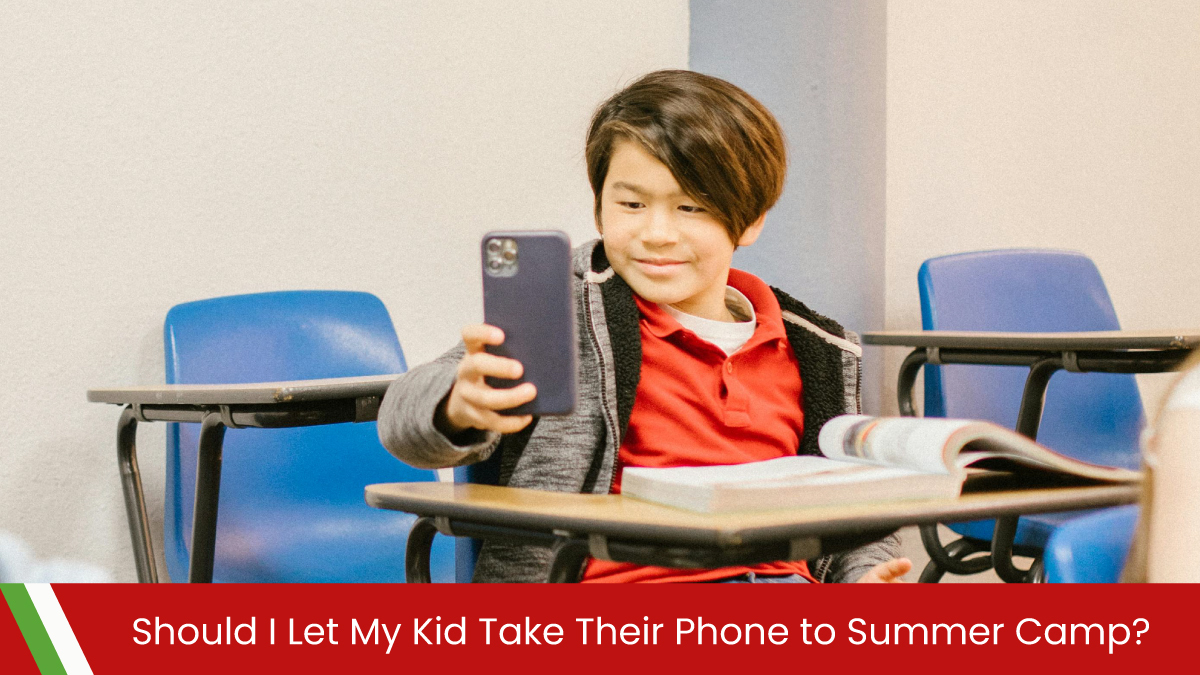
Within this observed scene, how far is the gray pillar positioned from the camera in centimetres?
251

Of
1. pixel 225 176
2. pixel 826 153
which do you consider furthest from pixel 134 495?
pixel 826 153

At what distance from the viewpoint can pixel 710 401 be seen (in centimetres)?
129

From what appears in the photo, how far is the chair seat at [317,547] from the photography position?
5.60 feet

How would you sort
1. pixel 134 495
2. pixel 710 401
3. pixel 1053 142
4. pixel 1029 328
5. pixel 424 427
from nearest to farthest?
pixel 424 427, pixel 710 401, pixel 134 495, pixel 1029 328, pixel 1053 142

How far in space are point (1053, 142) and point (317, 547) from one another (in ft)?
7.52

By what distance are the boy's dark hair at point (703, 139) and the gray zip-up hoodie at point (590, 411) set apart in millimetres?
143

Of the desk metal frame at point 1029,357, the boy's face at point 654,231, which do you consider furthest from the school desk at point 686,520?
the desk metal frame at point 1029,357

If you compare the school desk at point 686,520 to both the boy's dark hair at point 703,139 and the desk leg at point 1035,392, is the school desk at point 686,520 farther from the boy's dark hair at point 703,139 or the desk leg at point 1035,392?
the desk leg at point 1035,392

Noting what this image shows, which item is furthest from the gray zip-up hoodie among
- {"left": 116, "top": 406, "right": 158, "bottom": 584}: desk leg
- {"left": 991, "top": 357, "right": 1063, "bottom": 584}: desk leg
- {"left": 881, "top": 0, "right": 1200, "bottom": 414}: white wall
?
{"left": 881, "top": 0, "right": 1200, "bottom": 414}: white wall

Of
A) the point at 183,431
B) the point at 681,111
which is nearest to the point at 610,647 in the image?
the point at 681,111

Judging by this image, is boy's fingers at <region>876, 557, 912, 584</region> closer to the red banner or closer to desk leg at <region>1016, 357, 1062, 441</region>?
the red banner

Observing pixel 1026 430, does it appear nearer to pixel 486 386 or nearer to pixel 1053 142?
pixel 486 386

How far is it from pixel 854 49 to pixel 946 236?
572 mm

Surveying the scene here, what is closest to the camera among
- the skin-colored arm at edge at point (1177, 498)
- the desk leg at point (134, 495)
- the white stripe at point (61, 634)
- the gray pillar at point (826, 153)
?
the skin-colored arm at edge at point (1177, 498)
